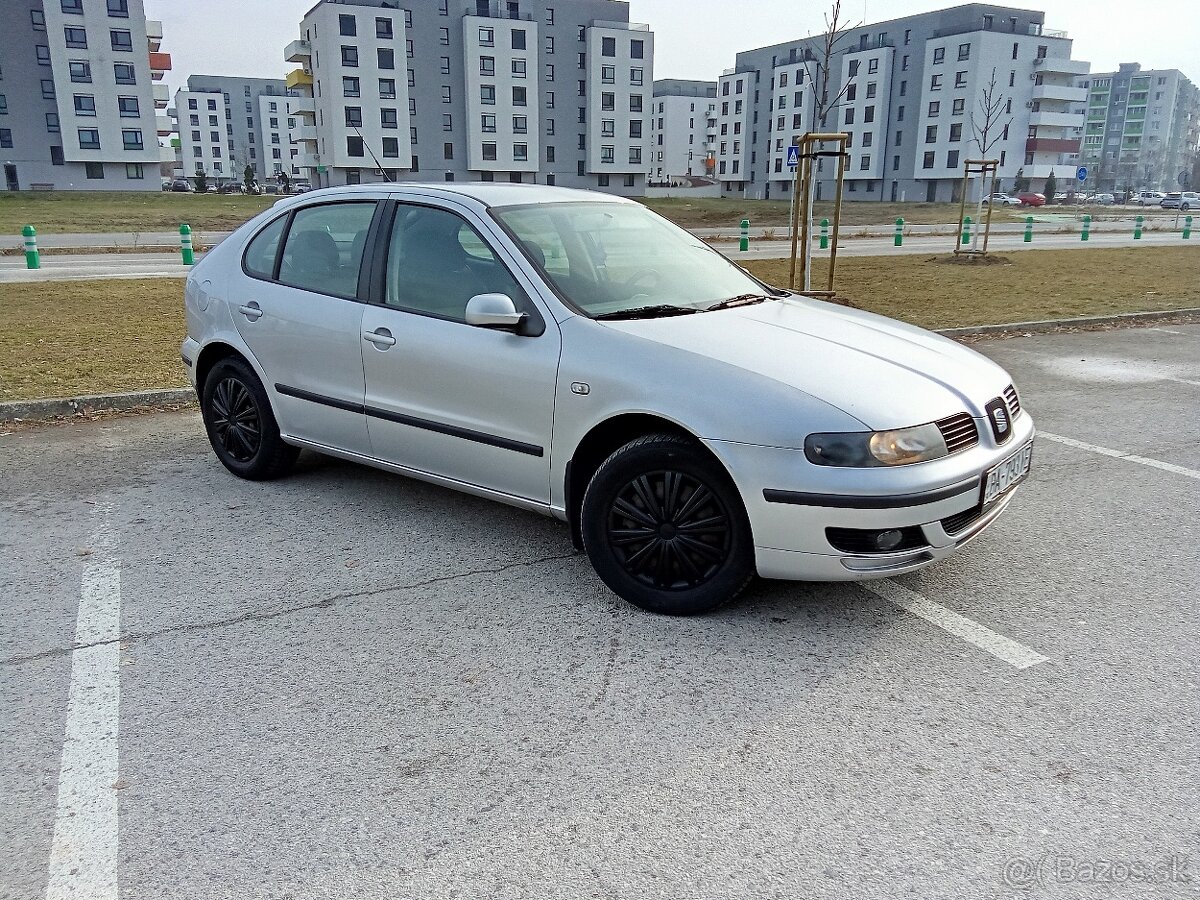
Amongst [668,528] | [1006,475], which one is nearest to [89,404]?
[668,528]

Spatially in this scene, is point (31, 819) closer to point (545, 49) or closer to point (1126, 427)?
point (1126, 427)

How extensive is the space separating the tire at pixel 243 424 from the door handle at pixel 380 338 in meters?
1.06

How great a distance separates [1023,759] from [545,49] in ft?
274

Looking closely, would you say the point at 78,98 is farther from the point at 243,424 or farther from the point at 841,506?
the point at 841,506

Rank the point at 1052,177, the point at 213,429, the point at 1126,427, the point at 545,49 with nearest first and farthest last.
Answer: the point at 213,429, the point at 1126,427, the point at 545,49, the point at 1052,177

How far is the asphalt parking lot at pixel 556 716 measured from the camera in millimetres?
2486

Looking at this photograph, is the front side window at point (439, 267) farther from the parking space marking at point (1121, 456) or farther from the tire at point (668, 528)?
the parking space marking at point (1121, 456)

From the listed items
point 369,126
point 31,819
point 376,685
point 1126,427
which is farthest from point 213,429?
point 369,126

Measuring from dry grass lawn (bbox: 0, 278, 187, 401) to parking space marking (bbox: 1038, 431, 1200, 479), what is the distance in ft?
22.0

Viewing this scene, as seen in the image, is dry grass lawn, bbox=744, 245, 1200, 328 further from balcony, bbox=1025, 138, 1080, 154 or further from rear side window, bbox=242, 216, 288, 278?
balcony, bbox=1025, 138, 1080, 154

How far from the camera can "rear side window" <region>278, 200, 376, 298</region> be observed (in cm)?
491

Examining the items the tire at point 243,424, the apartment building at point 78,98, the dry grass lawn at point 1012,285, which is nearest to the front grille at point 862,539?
the tire at point 243,424

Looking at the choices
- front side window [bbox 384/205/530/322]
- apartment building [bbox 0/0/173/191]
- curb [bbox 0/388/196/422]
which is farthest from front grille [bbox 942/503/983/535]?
apartment building [bbox 0/0/173/191]

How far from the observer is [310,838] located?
8.46ft
